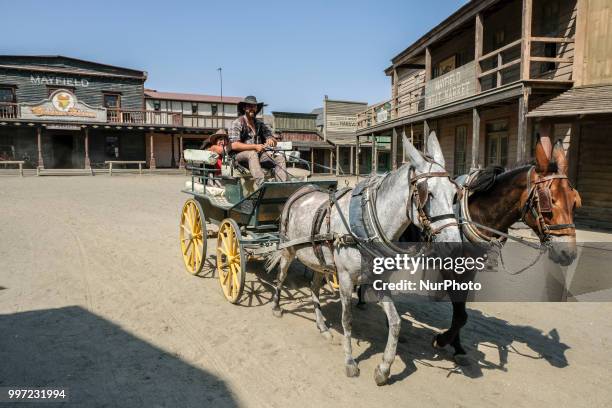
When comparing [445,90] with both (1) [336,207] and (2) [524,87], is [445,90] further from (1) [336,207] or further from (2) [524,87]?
(1) [336,207]

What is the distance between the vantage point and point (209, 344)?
4.12m

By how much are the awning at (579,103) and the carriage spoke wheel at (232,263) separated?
810 cm

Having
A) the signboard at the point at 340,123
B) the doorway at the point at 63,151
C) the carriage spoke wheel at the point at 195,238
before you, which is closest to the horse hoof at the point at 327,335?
the carriage spoke wheel at the point at 195,238

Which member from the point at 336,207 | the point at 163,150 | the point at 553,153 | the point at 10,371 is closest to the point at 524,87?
the point at 553,153

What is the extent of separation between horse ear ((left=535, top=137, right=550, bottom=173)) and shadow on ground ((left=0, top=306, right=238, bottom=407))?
126 inches

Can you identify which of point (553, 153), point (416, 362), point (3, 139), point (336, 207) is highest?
point (3, 139)

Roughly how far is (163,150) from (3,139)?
10518 millimetres

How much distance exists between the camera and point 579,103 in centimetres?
927

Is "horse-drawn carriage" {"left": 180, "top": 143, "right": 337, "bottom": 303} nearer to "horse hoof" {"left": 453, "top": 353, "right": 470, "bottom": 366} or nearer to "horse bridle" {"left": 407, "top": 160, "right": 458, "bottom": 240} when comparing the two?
"horse bridle" {"left": 407, "top": 160, "right": 458, "bottom": 240}

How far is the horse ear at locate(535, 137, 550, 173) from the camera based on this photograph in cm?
334

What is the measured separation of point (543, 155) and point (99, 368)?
4.32m

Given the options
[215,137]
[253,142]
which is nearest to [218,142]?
[215,137]

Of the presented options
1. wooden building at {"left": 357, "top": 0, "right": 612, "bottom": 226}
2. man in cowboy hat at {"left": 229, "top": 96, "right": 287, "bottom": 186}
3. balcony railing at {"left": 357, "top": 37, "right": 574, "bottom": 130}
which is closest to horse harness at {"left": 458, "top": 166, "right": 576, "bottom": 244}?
man in cowboy hat at {"left": 229, "top": 96, "right": 287, "bottom": 186}

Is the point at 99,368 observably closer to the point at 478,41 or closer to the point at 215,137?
the point at 215,137
